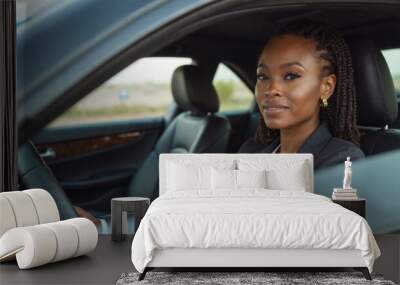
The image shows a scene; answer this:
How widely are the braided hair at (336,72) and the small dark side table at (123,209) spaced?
2.01 m

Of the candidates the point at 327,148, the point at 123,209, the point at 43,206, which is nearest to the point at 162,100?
the point at 123,209

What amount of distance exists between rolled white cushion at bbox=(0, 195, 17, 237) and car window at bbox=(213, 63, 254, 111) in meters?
2.55

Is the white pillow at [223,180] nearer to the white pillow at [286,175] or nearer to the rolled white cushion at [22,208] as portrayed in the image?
the white pillow at [286,175]

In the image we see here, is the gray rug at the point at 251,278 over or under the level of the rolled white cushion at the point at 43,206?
under

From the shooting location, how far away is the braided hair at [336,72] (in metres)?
7.07

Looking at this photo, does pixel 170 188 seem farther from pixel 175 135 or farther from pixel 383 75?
pixel 383 75

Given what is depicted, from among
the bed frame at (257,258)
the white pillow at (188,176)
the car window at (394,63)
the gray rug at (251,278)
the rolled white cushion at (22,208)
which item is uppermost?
the car window at (394,63)

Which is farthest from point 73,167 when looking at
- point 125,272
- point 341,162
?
point 341,162

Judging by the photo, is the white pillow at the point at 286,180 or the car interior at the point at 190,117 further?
the car interior at the point at 190,117

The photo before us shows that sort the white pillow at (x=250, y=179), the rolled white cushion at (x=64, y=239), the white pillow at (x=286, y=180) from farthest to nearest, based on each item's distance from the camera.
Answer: the white pillow at (x=286, y=180), the white pillow at (x=250, y=179), the rolled white cushion at (x=64, y=239)

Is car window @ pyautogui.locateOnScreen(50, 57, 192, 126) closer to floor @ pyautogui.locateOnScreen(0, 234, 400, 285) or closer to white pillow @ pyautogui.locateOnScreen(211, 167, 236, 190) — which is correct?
white pillow @ pyautogui.locateOnScreen(211, 167, 236, 190)

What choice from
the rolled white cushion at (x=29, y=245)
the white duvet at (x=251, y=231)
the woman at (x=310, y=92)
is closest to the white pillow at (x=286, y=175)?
the woman at (x=310, y=92)

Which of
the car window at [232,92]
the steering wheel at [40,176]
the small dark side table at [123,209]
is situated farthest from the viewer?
the steering wheel at [40,176]

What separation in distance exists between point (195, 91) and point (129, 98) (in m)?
0.69
